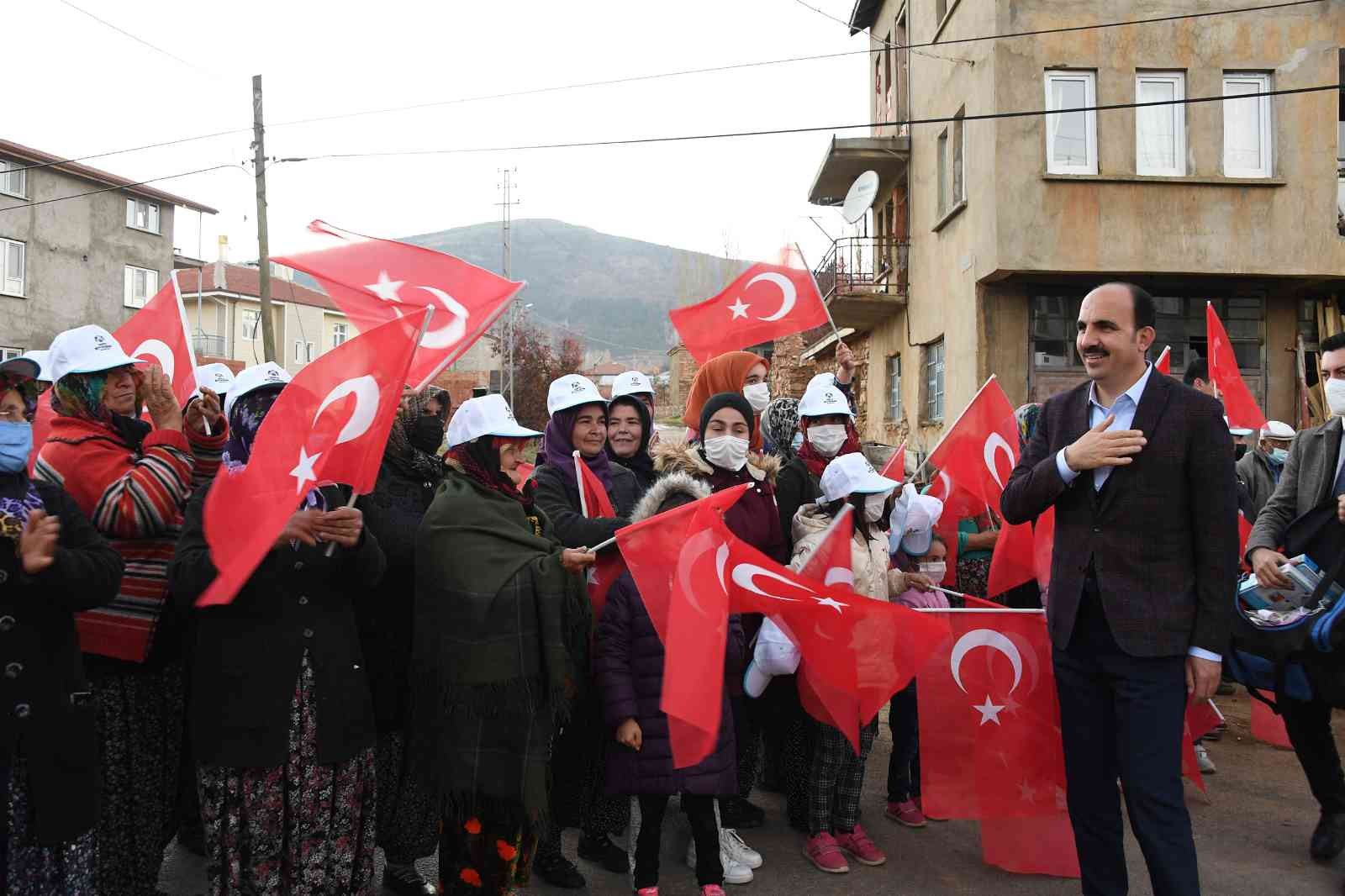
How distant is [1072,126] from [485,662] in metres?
14.6

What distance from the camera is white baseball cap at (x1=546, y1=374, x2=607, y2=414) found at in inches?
203

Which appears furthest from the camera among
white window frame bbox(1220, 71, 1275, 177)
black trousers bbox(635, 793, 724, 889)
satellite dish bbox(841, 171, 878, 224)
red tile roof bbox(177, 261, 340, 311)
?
red tile roof bbox(177, 261, 340, 311)

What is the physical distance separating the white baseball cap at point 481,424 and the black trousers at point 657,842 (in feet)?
5.40

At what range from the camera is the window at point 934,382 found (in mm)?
18719

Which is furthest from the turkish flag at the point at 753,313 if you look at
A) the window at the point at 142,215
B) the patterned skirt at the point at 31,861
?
the window at the point at 142,215

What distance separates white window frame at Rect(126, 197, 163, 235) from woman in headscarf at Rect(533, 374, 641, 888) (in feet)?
140

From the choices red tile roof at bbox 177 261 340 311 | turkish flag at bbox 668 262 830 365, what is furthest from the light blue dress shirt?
red tile roof at bbox 177 261 340 311

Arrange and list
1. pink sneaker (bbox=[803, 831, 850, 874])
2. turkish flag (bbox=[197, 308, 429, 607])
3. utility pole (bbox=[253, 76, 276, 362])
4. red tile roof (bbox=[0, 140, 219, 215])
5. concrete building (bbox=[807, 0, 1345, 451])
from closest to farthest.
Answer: turkish flag (bbox=[197, 308, 429, 607]) < pink sneaker (bbox=[803, 831, 850, 874]) < concrete building (bbox=[807, 0, 1345, 451]) < utility pole (bbox=[253, 76, 276, 362]) < red tile roof (bbox=[0, 140, 219, 215])

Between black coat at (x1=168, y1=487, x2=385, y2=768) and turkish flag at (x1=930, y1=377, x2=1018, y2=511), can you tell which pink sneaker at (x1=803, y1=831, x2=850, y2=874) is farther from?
black coat at (x1=168, y1=487, x2=385, y2=768)

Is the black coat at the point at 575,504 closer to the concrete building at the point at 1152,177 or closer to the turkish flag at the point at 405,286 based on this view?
the turkish flag at the point at 405,286

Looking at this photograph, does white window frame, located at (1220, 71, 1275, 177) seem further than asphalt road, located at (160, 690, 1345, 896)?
Yes

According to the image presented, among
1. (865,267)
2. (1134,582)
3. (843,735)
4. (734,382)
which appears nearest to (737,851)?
(843,735)

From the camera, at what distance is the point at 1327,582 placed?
453cm

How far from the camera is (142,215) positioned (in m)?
42.6
